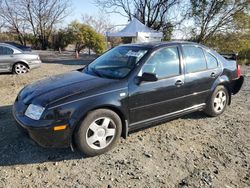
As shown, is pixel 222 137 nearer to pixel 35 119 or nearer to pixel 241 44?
pixel 35 119

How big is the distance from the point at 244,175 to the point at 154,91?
5.28ft

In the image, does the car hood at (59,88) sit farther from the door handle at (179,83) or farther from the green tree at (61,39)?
the green tree at (61,39)

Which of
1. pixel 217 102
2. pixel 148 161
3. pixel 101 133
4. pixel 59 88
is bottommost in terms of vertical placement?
pixel 148 161

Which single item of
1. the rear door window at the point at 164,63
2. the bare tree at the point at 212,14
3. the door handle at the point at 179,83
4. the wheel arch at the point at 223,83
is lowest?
the wheel arch at the point at 223,83

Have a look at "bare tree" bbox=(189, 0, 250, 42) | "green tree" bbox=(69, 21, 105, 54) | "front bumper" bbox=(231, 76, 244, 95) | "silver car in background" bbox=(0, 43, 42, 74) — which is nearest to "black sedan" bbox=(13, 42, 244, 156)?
"front bumper" bbox=(231, 76, 244, 95)

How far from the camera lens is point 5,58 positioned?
30.2ft

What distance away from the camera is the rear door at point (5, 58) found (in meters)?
9.18

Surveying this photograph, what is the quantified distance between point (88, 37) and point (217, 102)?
20.1 metres

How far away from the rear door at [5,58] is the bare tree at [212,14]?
14.5m

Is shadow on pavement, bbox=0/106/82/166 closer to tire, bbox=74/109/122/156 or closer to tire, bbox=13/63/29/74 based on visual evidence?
tire, bbox=74/109/122/156

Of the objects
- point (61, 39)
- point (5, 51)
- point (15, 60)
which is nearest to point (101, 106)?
point (15, 60)

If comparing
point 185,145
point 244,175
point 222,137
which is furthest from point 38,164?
point 222,137

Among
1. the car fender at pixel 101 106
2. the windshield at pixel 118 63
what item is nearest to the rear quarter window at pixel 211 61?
the windshield at pixel 118 63

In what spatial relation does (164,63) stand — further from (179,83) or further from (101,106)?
(101,106)
